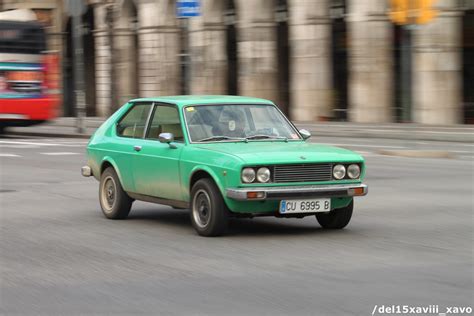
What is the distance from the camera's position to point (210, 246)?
32.6ft

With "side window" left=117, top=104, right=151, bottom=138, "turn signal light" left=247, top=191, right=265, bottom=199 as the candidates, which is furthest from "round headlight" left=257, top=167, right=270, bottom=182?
"side window" left=117, top=104, right=151, bottom=138

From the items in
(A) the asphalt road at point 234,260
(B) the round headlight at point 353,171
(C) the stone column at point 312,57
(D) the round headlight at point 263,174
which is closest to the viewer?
(A) the asphalt road at point 234,260

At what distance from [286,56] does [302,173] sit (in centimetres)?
3564

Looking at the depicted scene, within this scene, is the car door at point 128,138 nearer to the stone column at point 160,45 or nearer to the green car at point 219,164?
the green car at point 219,164

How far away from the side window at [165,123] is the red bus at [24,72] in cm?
2033

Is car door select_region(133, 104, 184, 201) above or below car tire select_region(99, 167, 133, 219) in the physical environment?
above

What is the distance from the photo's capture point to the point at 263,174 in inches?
403

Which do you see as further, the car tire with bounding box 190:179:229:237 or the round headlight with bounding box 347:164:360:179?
the round headlight with bounding box 347:164:360:179

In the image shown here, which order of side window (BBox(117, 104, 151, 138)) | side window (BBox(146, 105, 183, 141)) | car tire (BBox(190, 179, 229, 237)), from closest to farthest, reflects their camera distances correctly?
1. car tire (BBox(190, 179, 229, 237))
2. side window (BBox(146, 105, 183, 141))
3. side window (BBox(117, 104, 151, 138))

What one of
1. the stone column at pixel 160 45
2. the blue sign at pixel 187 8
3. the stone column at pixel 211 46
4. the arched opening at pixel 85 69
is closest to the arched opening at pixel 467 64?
the stone column at pixel 211 46

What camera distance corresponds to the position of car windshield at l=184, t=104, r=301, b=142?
11.2 m

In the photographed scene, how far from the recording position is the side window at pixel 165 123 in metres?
11.5

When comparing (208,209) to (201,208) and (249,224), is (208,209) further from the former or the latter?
(249,224)

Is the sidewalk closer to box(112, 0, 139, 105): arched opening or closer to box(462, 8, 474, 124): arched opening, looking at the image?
box(462, 8, 474, 124): arched opening
